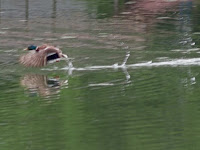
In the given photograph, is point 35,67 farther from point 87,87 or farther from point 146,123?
point 146,123

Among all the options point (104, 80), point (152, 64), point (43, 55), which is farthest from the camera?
point (152, 64)

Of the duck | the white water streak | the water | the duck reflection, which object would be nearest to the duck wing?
the duck

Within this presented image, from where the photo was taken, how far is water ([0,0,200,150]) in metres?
11.5

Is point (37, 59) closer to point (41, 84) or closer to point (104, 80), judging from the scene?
point (41, 84)

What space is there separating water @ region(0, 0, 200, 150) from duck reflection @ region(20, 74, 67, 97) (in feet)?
0.06

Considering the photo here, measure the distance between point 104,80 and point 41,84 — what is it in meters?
1.14

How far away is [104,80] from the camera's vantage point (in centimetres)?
1565

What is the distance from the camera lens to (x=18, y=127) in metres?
12.1

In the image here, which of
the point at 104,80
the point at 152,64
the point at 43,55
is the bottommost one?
the point at 152,64

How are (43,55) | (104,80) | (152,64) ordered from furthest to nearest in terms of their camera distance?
(152,64) < (43,55) < (104,80)

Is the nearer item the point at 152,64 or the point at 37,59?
the point at 37,59

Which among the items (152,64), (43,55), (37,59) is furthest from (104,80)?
(152,64)

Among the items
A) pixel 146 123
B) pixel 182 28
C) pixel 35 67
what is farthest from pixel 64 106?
pixel 182 28

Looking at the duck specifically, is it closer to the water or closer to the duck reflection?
the water
